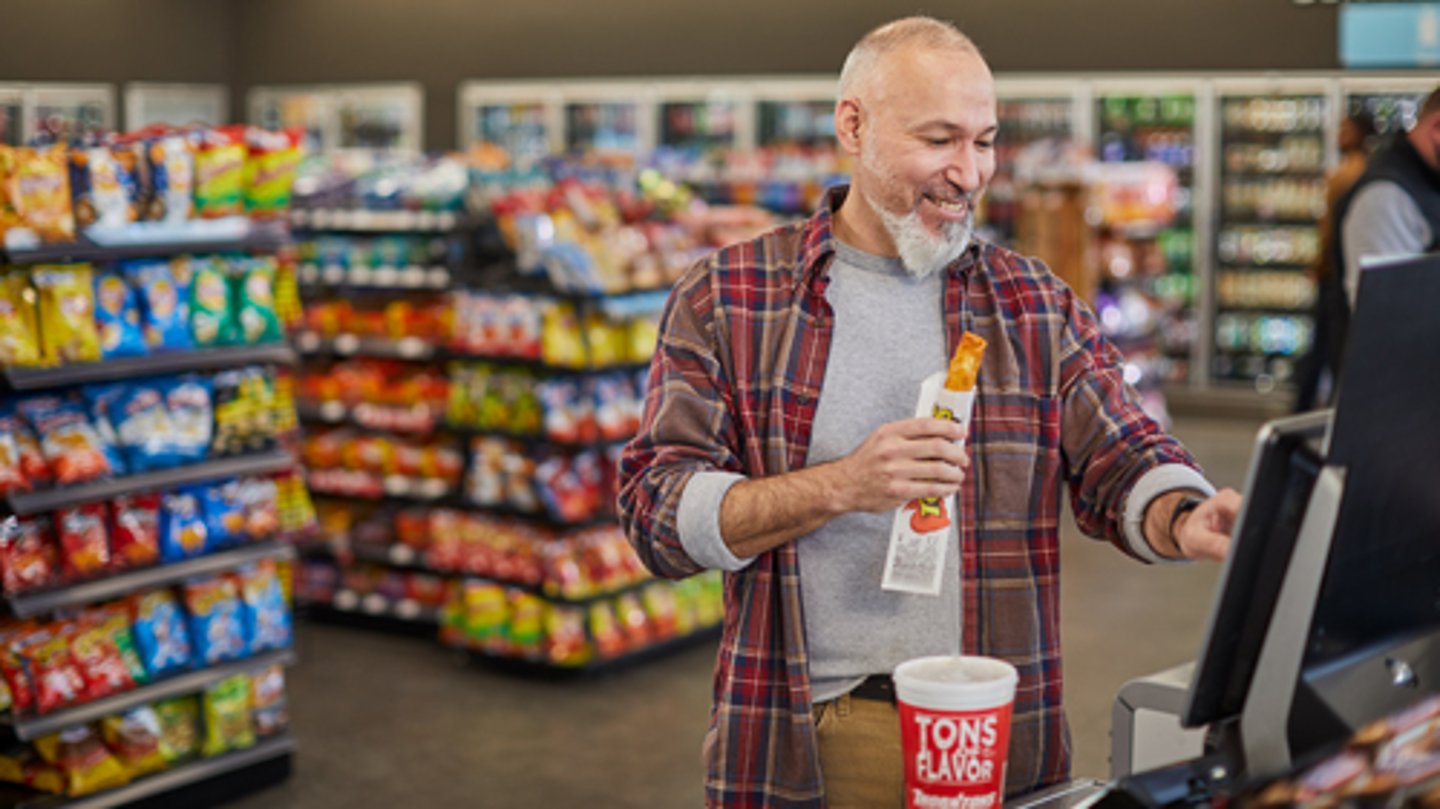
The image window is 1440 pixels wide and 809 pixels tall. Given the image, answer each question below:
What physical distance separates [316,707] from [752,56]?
8.98 m

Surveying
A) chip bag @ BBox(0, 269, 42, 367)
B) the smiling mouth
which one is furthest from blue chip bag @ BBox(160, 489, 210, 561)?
the smiling mouth

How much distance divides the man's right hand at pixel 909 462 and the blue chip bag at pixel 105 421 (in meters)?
3.20

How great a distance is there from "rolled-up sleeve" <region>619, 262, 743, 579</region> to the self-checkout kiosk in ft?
2.28

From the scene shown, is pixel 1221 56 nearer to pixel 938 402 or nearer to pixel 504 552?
pixel 504 552

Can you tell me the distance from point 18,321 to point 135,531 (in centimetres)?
67

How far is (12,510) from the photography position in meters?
4.31

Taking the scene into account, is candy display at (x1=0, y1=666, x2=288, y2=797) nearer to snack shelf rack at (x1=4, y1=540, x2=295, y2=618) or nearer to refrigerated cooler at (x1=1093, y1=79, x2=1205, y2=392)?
snack shelf rack at (x1=4, y1=540, x2=295, y2=618)

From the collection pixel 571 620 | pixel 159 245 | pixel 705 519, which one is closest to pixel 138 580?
pixel 159 245

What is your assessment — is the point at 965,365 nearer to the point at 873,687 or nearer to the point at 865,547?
the point at 865,547

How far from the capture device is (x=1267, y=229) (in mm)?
11680

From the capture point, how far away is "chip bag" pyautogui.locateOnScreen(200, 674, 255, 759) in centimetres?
485

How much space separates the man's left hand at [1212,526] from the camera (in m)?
1.77

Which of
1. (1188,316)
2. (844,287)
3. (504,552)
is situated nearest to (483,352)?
(504,552)

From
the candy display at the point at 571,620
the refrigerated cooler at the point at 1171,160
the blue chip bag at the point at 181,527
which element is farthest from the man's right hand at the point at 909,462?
the refrigerated cooler at the point at 1171,160
